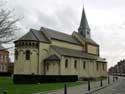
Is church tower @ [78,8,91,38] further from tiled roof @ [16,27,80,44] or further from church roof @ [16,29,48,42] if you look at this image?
church roof @ [16,29,48,42]

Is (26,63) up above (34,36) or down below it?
below

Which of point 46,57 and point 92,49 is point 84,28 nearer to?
point 92,49

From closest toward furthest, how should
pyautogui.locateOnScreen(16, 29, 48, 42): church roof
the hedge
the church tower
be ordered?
the hedge
pyautogui.locateOnScreen(16, 29, 48, 42): church roof
the church tower

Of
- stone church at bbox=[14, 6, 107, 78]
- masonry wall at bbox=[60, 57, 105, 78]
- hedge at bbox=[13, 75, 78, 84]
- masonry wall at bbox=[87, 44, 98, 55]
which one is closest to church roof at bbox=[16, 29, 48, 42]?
stone church at bbox=[14, 6, 107, 78]

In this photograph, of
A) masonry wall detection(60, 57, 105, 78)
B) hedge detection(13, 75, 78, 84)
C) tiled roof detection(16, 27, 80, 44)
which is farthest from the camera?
masonry wall detection(60, 57, 105, 78)

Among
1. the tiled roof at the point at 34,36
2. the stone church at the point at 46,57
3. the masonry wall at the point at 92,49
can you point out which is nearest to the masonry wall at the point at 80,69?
the stone church at the point at 46,57

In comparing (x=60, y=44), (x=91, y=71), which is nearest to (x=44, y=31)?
(x=60, y=44)

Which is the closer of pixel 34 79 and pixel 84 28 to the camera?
pixel 34 79

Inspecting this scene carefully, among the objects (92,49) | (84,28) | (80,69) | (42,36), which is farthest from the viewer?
(84,28)

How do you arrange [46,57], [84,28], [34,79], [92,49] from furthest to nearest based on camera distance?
[84,28] < [92,49] < [46,57] < [34,79]

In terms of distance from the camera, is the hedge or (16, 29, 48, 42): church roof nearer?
the hedge

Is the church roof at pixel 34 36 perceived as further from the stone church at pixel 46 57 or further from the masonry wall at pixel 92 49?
the masonry wall at pixel 92 49

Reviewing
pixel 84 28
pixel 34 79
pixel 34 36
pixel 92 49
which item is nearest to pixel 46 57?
pixel 34 36

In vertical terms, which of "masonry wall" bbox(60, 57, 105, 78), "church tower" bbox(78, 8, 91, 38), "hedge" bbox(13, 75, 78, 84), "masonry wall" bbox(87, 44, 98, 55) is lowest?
"hedge" bbox(13, 75, 78, 84)
